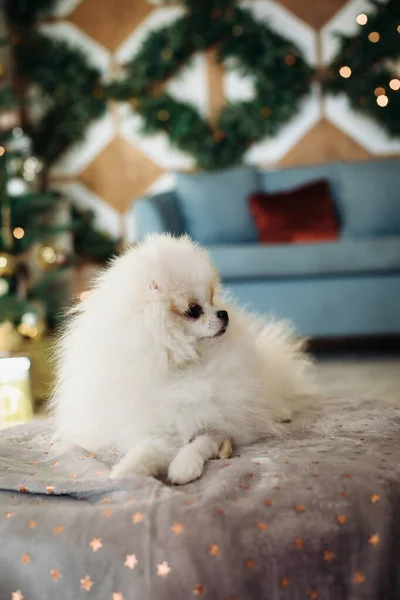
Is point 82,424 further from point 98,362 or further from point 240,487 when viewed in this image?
point 240,487

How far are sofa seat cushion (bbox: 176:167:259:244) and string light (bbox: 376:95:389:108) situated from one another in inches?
45.4

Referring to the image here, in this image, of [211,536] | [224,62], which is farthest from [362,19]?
[211,536]

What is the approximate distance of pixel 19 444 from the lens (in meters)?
1.53

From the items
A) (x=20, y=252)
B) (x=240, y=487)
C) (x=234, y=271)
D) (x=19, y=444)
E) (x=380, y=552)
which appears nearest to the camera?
(x=380, y=552)

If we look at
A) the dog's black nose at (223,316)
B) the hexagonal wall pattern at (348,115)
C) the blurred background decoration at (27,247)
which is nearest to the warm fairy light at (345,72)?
the hexagonal wall pattern at (348,115)

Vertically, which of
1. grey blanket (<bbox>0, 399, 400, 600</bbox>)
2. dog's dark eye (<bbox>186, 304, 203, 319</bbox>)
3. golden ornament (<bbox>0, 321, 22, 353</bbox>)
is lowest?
golden ornament (<bbox>0, 321, 22, 353</bbox>)

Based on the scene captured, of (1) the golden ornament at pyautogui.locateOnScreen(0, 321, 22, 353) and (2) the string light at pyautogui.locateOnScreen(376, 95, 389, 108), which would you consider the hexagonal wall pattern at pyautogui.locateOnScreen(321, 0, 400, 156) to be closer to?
(2) the string light at pyautogui.locateOnScreen(376, 95, 389, 108)

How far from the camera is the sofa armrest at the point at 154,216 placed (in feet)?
11.0

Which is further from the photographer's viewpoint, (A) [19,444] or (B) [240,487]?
(A) [19,444]

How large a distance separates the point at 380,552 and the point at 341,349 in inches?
111

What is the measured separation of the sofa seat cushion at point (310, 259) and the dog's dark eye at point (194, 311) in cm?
189

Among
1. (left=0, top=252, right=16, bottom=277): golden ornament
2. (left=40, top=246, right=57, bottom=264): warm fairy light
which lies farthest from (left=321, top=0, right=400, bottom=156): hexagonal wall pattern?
(left=0, top=252, right=16, bottom=277): golden ornament

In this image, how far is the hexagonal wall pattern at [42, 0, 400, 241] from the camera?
438 cm

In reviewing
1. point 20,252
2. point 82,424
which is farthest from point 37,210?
point 82,424
